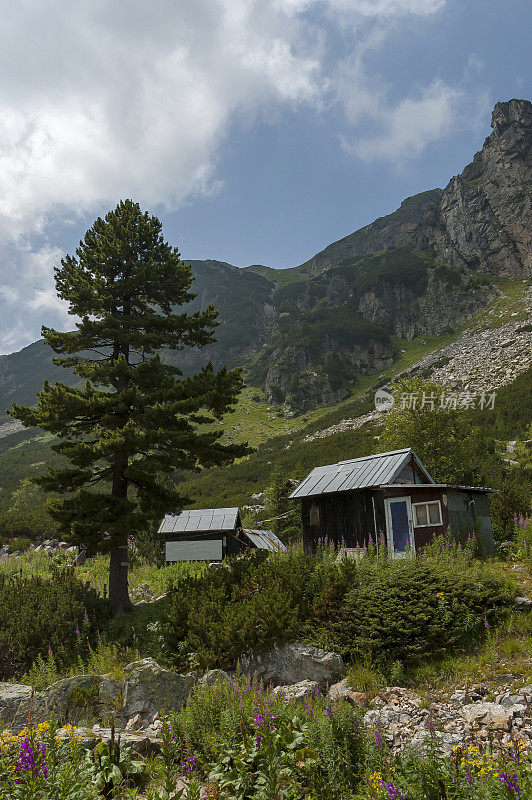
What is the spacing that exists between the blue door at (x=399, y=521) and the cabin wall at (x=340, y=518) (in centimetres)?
52

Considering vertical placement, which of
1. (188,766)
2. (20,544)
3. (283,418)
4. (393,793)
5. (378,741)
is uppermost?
(283,418)

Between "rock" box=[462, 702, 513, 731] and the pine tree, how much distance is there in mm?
7562

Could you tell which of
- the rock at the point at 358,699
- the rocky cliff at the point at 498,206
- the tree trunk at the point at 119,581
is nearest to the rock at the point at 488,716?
the rock at the point at 358,699

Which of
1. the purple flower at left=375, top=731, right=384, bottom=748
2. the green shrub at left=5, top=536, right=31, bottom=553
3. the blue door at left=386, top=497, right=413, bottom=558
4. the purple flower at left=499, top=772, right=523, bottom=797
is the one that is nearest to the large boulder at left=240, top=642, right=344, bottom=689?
the purple flower at left=375, top=731, right=384, bottom=748

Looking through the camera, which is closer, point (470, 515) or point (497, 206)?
point (470, 515)

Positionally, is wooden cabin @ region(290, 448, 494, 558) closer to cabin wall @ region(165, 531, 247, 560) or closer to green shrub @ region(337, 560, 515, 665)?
green shrub @ region(337, 560, 515, 665)

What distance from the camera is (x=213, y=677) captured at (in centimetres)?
809

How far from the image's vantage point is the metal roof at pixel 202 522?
29734 mm

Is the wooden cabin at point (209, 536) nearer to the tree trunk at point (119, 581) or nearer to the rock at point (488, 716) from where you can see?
the tree trunk at point (119, 581)

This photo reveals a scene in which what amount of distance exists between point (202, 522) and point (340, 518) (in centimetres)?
1499

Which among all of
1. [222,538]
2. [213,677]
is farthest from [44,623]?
[222,538]

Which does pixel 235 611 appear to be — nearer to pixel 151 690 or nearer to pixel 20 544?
pixel 151 690

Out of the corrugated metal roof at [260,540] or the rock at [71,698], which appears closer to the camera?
the rock at [71,698]

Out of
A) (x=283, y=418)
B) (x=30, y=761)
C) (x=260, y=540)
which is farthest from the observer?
(x=283, y=418)
